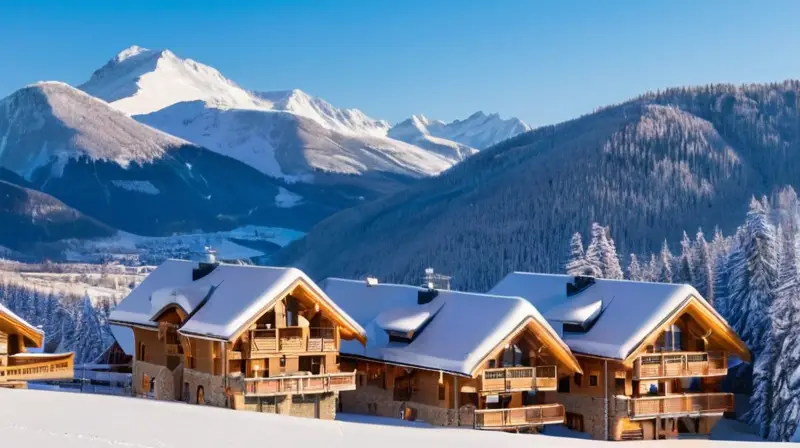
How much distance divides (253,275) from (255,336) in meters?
2.68

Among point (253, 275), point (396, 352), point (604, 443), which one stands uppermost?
point (253, 275)

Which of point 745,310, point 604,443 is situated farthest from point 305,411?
point 745,310

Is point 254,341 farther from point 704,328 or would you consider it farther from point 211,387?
point 704,328

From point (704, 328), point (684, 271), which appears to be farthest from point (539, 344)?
point (684, 271)

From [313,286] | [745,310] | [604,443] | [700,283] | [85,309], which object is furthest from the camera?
[85,309]

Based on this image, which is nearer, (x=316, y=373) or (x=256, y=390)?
(x=256, y=390)

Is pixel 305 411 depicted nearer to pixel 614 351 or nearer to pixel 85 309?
pixel 614 351

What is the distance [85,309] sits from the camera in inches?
3637

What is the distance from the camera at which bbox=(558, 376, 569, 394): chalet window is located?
4400cm

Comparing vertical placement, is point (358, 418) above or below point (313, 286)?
below

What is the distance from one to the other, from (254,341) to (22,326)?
860cm

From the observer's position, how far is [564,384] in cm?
4409

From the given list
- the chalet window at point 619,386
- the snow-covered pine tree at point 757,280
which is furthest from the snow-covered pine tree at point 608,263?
the chalet window at point 619,386

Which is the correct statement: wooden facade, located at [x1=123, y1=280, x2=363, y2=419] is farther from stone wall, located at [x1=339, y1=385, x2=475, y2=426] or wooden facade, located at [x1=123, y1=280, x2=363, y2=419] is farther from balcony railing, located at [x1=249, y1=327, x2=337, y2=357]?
stone wall, located at [x1=339, y1=385, x2=475, y2=426]
